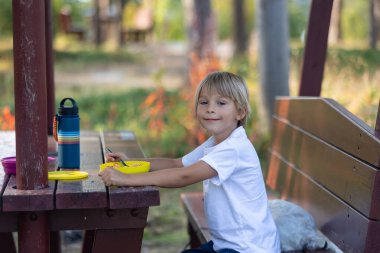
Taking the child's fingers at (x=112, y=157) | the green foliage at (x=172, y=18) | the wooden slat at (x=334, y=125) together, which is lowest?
the green foliage at (x=172, y=18)

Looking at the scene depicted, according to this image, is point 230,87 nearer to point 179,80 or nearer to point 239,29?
point 179,80

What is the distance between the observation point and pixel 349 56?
25.4 ft

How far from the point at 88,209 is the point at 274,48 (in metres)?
6.05

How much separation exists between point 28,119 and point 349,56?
5.53m

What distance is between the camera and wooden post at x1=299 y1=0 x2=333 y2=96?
14.2ft

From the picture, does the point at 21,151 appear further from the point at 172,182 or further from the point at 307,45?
the point at 307,45

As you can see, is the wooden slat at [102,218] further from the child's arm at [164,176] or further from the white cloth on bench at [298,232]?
the white cloth on bench at [298,232]

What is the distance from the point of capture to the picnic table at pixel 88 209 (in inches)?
105

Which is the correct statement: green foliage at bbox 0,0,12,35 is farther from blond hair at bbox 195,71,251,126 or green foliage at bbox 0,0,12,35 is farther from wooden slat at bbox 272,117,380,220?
blond hair at bbox 195,71,251,126

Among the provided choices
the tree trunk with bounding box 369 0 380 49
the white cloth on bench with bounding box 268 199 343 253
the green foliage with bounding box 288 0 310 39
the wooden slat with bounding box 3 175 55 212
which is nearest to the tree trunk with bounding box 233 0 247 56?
the green foliage with bounding box 288 0 310 39

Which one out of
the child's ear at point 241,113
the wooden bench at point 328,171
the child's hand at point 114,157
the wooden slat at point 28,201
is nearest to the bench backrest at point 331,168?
the wooden bench at point 328,171

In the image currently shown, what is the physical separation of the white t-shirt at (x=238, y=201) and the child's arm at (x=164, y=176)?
4cm

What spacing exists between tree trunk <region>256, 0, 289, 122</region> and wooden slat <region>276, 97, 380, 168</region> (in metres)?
4.01

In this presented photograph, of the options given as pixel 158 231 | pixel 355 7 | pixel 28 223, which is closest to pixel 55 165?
pixel 28 223
